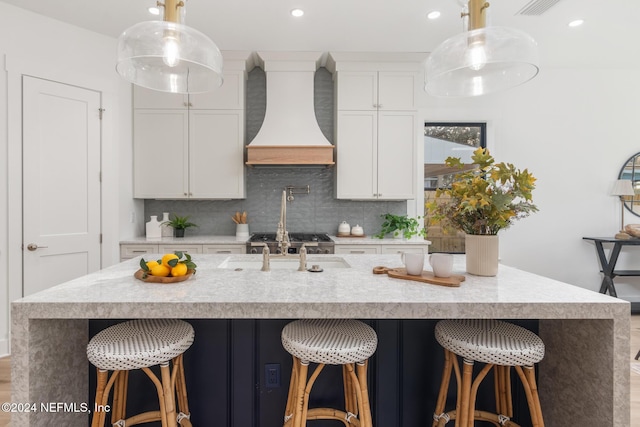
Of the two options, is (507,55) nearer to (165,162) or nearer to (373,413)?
(373,413)

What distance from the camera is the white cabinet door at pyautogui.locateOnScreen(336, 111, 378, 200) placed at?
364 cm

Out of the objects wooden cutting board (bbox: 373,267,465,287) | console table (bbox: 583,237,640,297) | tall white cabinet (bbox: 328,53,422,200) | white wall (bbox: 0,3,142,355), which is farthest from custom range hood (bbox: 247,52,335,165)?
console table (bbox: 583,237,640,297)

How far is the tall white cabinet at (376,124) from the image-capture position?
3.63 meters

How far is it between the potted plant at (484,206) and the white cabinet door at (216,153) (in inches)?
99.1

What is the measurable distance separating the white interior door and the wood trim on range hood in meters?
1.48

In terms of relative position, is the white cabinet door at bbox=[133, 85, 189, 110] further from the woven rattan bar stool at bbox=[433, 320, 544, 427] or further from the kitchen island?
the woven rattan bar stool at bbox=[433, 320, 544, 427]

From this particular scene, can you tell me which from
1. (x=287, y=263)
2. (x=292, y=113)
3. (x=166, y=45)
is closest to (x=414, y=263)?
(x=287, y=263)

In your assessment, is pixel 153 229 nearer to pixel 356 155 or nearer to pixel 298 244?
pixel 298 244

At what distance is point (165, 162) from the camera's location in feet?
11.8

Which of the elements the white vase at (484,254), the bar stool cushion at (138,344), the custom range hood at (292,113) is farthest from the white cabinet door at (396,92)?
the bar stool cushion at (138,344)

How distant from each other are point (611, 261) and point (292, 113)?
12.8 ft

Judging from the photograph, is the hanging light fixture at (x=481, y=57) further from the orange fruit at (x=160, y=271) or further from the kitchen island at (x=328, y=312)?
the orange fruit at (x=160, y=271)

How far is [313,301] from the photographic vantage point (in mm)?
1241

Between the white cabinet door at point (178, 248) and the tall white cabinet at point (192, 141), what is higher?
the tall white cabinet at point (192, 141)
